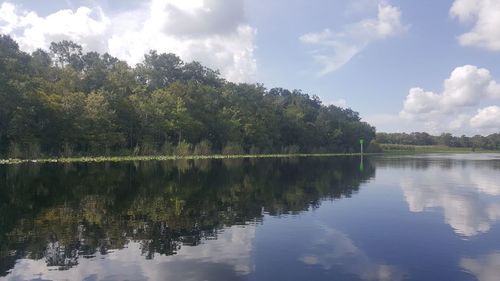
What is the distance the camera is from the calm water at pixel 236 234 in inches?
418

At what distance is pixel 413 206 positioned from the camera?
883 inches

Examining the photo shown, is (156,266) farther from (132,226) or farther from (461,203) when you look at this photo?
(461,203)

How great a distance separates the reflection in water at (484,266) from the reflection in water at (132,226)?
584cm

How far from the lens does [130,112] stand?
2574 inches

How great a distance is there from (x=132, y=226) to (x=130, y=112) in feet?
173

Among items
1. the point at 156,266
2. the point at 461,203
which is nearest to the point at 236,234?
the point at 156,266

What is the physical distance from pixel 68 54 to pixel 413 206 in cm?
10181

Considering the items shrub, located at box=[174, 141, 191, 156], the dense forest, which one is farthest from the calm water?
shrub, located at box=[174, 141, 191, 156]

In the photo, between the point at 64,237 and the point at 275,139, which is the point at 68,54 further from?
the point at 64,237

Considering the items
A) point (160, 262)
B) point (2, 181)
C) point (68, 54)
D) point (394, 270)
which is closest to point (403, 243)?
point (394, 270)

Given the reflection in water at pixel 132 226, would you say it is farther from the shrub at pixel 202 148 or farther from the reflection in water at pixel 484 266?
the shrub at pixel 202 148

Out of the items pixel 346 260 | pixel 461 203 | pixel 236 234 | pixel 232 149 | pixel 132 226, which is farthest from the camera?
pixel 232 149

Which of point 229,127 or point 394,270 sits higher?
point 229,127

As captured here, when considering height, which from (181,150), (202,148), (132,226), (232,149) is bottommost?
(132,226)
